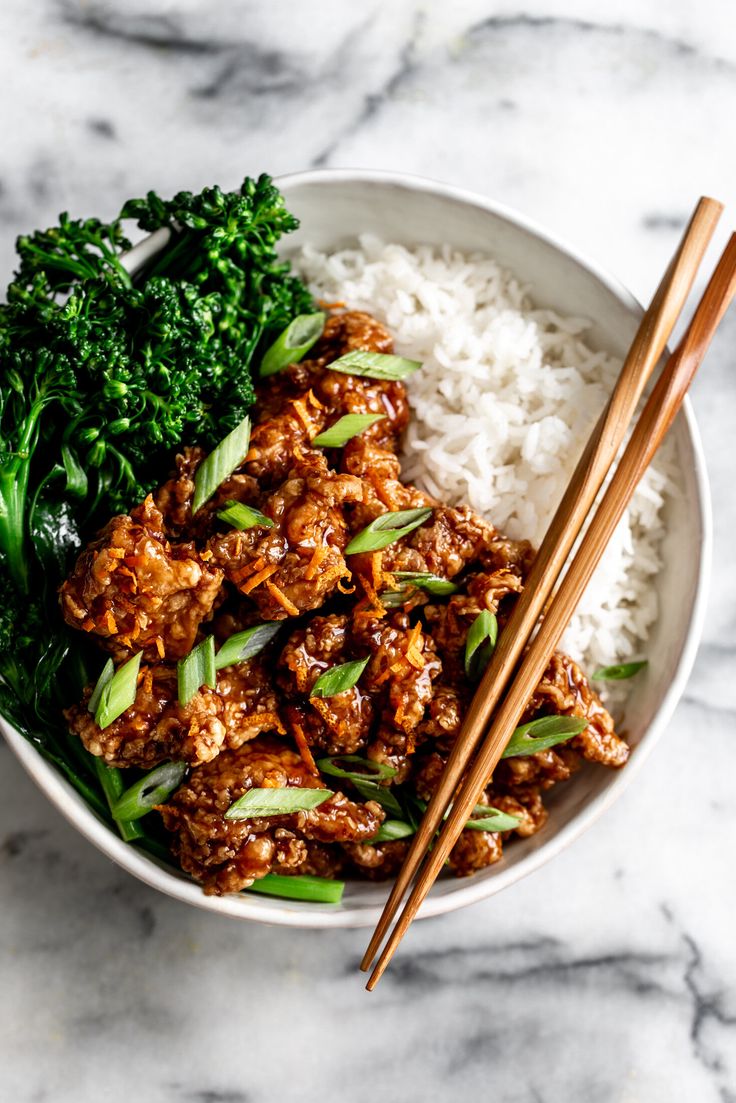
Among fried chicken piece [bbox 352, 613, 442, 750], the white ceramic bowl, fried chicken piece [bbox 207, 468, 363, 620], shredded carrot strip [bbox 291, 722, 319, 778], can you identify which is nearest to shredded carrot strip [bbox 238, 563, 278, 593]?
fried chicken piece [bbox 207, 468, 363, 620]

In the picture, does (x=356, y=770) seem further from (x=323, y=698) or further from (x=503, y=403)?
(x=503, y=403)

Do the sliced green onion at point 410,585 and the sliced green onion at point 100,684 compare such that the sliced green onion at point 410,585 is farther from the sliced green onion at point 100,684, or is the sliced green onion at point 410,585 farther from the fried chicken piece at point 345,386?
the sliced green onion at point 100,684

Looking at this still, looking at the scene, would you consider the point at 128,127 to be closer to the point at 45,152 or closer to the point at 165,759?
the point at 45,152

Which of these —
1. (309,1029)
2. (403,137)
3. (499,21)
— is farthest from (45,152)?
(309,1029)

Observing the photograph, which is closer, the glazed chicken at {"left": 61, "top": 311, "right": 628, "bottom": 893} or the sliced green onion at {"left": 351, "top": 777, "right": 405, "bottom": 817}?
the glazed chicken at {"left": 61, "top": 311, "right": 628, "bottom": 893}

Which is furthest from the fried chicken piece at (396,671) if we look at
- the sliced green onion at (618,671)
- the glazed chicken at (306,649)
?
the sliced green onion at (618,671)

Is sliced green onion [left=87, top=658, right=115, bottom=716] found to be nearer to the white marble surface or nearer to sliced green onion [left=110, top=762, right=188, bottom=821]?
sliced green onion [left=110, top=762, right=188, bottom=821]

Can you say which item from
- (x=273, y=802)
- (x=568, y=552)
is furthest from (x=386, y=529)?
(x=273, y=802)
